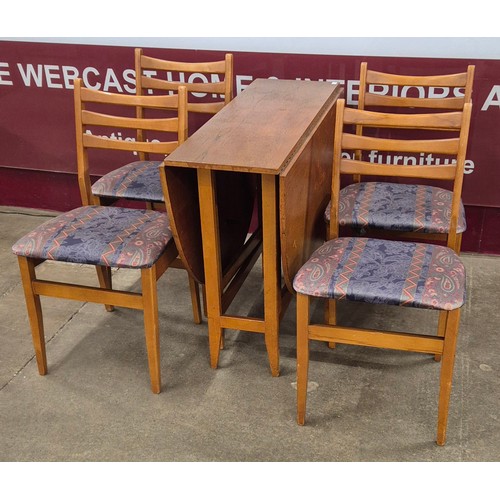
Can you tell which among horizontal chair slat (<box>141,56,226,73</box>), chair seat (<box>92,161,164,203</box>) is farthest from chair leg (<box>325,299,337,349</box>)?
horizontal chair slat (<box>141,56,226,73</box>)

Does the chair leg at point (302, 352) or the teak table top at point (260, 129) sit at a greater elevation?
the teak table top at point (260, 129)

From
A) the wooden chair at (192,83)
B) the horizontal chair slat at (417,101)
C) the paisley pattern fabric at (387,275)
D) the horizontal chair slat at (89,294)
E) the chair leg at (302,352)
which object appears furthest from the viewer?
the wooden chair at (192,83)

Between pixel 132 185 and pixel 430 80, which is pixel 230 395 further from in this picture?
pixel 430 80

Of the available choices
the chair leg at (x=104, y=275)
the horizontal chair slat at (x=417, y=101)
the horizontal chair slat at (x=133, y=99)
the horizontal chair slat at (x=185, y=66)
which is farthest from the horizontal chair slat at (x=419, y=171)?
the chair leg at (x=104, y=275)

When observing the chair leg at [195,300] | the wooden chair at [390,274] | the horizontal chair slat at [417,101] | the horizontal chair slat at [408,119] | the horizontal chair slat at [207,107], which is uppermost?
the horizontal chair slat at [408,119]

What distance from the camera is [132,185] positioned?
290cm

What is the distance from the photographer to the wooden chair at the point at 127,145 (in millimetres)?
2561

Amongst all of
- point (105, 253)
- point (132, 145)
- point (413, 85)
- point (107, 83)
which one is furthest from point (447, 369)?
point (107, 83)

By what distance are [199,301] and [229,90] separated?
3.13ft

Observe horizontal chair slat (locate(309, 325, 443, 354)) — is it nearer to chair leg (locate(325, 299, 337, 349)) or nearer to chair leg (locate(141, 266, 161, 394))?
chair leg (locate(325, 299, 337, 349))

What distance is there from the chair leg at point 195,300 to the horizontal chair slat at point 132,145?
23.1 inches

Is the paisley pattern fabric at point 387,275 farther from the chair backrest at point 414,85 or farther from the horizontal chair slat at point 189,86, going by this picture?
the horizontal chair slat at point 189,86

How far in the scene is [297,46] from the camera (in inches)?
130

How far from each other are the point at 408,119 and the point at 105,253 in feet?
3.74
